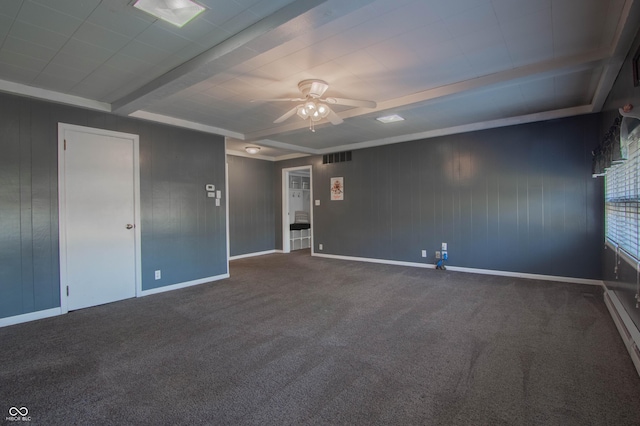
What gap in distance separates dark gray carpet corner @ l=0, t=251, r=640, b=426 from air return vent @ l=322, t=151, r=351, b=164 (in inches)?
145

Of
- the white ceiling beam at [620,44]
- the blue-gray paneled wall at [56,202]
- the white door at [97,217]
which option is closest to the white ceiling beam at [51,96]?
the blue-gray paneled wall at [56,202]

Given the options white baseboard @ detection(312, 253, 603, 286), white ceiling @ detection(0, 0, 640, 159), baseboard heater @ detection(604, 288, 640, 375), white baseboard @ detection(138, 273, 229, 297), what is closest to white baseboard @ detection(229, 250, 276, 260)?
white baseboard @ detection(138, 273, 229, 297)

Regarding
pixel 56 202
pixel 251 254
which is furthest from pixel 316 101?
pixel 251 254

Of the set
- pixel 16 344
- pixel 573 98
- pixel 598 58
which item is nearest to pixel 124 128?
pixel 16 344

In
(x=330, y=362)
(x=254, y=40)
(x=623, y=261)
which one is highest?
(x=254, y=40)

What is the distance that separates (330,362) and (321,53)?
→ 2591mm

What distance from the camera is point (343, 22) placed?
2277mm

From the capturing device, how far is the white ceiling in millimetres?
2143

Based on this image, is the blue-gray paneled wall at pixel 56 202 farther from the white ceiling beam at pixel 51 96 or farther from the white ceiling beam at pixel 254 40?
the white ceiling beam at pixel 254 40

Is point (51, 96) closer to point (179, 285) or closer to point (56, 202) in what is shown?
point (56, 202)

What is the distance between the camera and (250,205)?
7691mm

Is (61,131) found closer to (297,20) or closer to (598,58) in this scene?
(297,20)

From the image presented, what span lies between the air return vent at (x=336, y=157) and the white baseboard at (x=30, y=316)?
5.47 meters

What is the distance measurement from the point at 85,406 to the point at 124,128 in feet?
11.5
